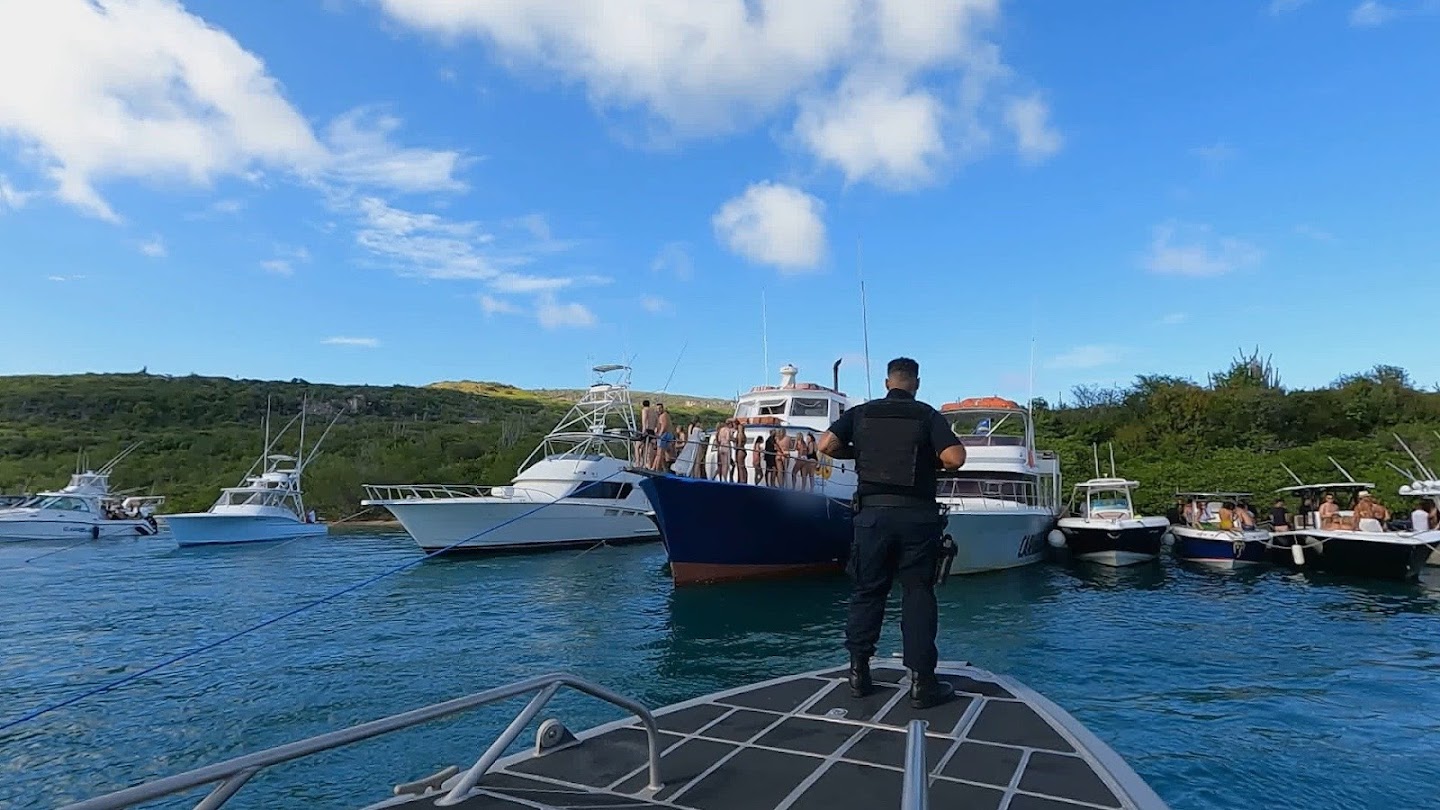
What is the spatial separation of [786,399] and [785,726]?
18800mm

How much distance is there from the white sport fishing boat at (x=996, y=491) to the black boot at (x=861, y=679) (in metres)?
13.3

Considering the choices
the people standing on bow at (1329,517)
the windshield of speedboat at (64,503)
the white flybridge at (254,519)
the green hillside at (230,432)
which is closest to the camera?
the people standing on bow at (1329,517)

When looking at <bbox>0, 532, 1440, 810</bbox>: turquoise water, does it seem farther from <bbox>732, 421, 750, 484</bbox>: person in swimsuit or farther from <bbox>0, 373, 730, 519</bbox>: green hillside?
<bbox>0, 373, 730, 519</bbox>: green hillside

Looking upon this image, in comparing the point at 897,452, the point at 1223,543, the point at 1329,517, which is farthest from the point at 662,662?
the point at 1329,517

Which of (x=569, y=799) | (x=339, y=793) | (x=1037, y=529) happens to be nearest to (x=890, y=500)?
(x=569, y=799)

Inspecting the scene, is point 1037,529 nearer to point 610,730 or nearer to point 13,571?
point 610,730

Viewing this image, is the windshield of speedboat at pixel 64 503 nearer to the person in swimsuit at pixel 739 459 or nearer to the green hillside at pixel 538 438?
the green hillside at pixel 538 438

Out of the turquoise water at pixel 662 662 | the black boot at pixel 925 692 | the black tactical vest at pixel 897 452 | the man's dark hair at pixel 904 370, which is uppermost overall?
the man's dark hair at pixel 904 370

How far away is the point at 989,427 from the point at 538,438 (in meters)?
33.6

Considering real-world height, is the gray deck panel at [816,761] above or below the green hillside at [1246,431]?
below

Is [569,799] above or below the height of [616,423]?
below

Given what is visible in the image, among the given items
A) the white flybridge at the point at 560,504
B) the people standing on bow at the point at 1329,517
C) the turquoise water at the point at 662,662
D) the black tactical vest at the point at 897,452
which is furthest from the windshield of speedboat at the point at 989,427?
the black tactical vest at the point at 897,452

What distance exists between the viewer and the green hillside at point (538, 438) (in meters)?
32.8

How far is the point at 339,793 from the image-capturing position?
22.0 ft
